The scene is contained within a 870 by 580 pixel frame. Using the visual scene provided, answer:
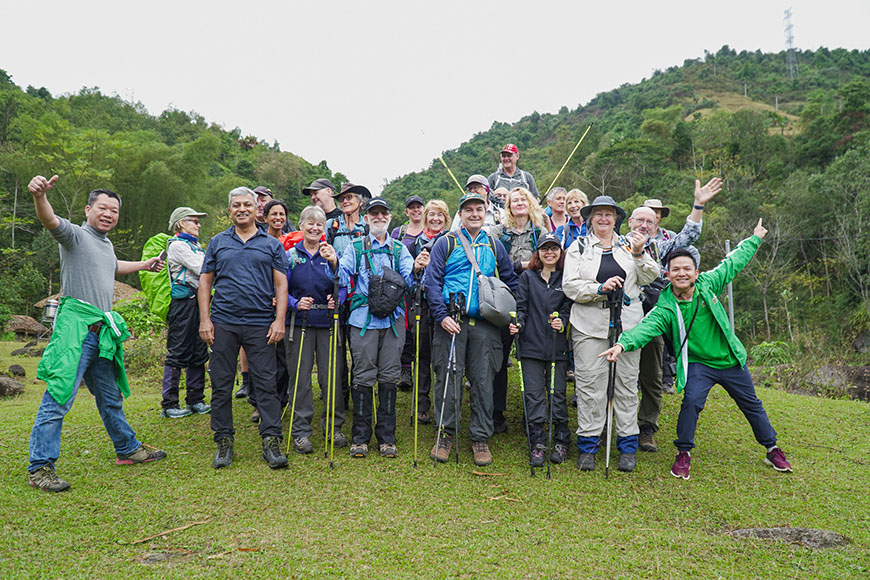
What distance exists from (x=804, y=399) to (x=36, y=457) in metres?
9.67

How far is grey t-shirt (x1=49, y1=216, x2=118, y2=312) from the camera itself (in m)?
4.50

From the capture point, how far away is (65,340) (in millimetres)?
4414

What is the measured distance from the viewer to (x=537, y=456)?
5.12m

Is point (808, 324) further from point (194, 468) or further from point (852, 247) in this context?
point (194, 468)

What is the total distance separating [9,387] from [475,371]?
838 cm

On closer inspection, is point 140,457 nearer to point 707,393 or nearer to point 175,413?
point 175,413

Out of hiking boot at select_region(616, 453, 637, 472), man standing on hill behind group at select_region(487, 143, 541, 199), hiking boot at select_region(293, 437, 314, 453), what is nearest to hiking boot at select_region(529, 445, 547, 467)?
hiking boot at select_region(616, 453, 637, 472)

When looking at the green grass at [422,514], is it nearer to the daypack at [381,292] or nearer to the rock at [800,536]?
the rock at [800,536]

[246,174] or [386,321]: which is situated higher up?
[246,174]

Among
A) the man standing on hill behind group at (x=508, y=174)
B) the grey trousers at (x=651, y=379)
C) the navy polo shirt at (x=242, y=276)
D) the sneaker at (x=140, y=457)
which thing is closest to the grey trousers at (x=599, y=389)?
the grey trousers at (x=651, y=379)

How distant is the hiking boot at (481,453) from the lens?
16.8 ft

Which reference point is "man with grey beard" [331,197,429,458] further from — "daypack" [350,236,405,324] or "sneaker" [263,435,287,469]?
"sneaker" [263,435,287,469]

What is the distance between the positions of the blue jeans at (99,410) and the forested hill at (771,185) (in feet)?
24.6

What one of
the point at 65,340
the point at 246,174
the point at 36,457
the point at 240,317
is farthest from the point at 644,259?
the point at 246,174
